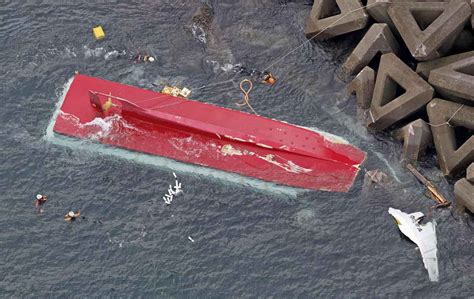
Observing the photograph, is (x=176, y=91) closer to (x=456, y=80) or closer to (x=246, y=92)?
(x=246, y=92)

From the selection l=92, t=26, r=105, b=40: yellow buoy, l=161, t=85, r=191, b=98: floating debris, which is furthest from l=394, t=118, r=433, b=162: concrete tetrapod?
l=92, t=26, r=105, b=40: yellow buoy

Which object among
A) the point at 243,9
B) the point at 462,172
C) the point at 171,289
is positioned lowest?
the point at 171,289

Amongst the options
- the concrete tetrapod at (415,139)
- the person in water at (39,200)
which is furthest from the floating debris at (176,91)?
the concrete tetrapod at (415,139)

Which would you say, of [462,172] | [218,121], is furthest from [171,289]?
[462,172]

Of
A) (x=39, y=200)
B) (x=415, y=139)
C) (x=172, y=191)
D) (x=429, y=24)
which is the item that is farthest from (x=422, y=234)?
(x=39, y=200)

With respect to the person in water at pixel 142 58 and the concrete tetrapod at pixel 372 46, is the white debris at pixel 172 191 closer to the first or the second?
the person in water at pixel 142 58

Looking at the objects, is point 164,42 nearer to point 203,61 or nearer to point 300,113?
point 203,61

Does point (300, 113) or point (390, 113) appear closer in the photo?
point (390, 113)
